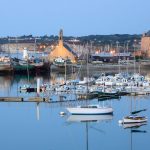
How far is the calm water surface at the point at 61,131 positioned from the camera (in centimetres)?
2159

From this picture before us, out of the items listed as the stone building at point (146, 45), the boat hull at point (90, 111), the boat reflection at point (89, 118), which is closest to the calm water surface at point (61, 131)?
the boat reflection at point (89, 118)

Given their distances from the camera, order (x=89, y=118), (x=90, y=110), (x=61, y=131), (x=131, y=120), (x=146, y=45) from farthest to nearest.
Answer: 1. (x=146, y=45)
2. (x=90, y=110)
3. (x=89, y=118)
4. (x=131, y=120)
5. (x=61, y=131)

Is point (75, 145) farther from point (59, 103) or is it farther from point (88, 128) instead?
point (59, 103)

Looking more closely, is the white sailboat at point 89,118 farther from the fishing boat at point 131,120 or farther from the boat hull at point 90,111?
the fishing boat at point 131,120

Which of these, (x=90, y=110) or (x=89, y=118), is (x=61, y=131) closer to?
(x=89, y=118)

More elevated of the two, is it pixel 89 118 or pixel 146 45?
pixel 146 45

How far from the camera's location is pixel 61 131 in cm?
2420

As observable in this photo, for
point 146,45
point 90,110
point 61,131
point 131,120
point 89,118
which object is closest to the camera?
point 61,131

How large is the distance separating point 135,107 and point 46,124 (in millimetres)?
5659

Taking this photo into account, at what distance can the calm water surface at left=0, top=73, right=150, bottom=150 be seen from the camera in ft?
70.8

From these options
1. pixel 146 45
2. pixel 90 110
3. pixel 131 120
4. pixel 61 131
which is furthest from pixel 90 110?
pixel 146 45

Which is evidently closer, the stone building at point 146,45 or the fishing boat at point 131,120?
the fishing boat at point 131,120

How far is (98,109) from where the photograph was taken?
26.6 m

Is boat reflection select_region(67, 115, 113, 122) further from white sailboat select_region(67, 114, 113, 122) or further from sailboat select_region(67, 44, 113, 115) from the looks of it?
sailboat select_region(67, 44, 113, 115)
